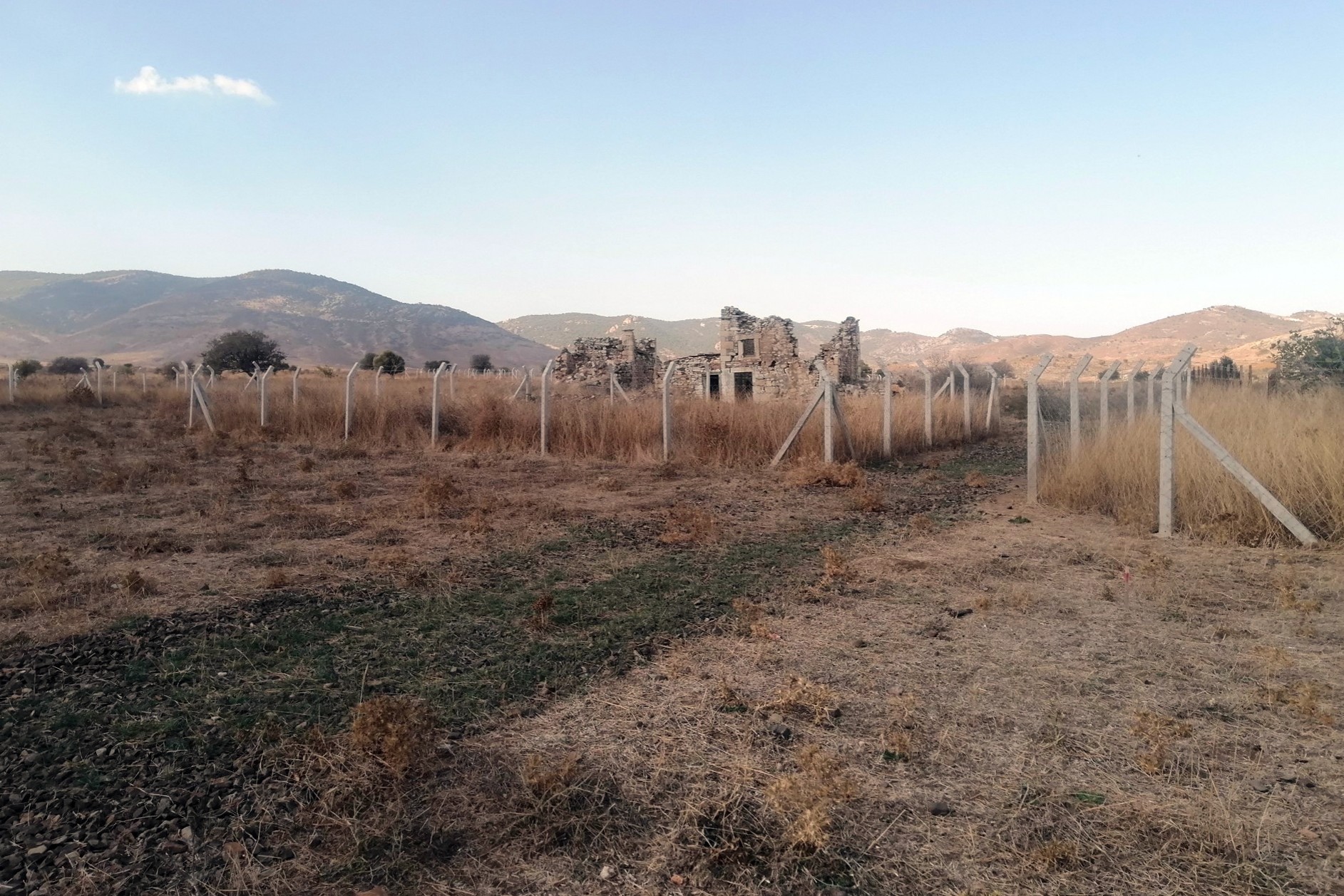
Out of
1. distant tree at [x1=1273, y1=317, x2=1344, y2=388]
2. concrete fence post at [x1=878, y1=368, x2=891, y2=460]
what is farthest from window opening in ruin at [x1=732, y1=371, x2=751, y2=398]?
distant tree at [x1=1273, y1=317, x2=1344, y2=388]

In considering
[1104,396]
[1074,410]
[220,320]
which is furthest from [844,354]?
[220,320]

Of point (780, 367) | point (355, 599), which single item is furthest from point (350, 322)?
point (355, 599)

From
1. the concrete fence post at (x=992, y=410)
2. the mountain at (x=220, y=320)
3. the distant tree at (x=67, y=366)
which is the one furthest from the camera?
the mountain at (x=220, y=320)

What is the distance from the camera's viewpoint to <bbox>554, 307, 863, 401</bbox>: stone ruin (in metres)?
25.5

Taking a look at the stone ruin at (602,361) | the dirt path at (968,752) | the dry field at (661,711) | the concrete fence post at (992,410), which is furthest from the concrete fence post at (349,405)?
the concrete fence post at (992,410)

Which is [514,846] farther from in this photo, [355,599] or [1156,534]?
[1156,534]

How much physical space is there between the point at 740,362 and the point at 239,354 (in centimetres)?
3409

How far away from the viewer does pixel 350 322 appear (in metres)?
142

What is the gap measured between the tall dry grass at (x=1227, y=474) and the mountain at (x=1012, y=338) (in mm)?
11581

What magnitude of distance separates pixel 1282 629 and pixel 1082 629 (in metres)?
1.10

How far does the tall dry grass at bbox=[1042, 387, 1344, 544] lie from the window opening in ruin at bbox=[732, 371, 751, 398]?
668 inches

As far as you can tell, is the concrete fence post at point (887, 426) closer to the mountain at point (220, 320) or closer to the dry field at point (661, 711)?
the dry field at point (661, 711)

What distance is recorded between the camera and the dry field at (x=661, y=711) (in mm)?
2289

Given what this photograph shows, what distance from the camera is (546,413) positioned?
1396cm
